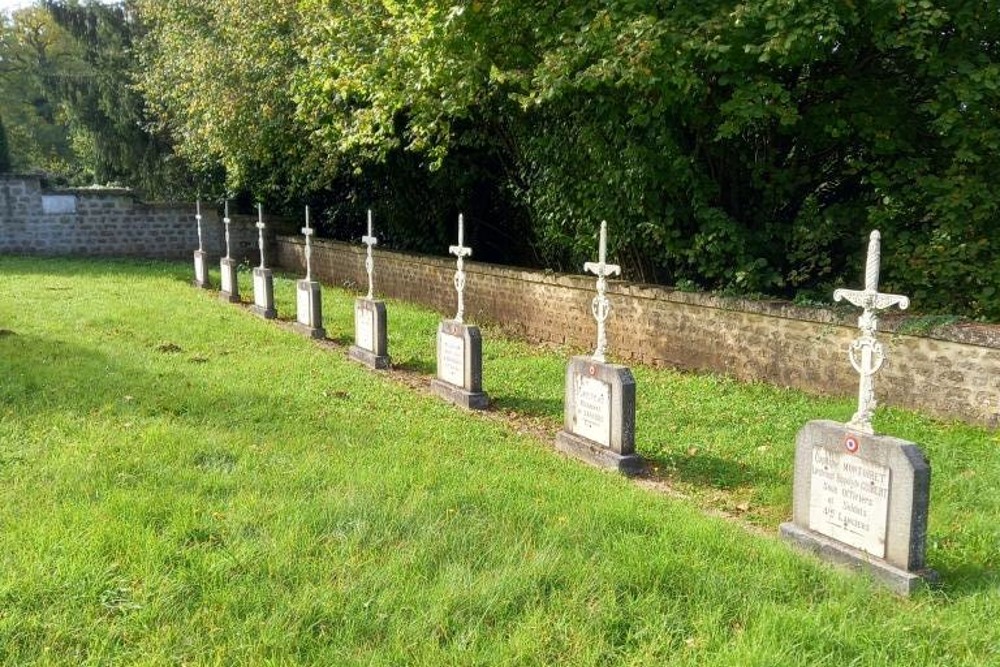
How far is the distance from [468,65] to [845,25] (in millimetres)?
4091

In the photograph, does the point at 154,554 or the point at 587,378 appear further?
the point at 587,378

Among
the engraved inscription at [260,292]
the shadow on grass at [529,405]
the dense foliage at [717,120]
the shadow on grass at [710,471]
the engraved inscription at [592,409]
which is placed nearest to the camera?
the shadow on grass at [710,471]

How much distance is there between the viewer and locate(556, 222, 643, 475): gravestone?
19.8 feet

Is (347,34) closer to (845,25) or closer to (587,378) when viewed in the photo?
(845,25)

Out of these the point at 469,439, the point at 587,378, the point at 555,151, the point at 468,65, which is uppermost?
the point at 468,65

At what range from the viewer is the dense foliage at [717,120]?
7.35m

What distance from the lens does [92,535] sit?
4.08 meters

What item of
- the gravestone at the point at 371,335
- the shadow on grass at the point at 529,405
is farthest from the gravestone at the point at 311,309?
the shadow on grass at the point at 529,405

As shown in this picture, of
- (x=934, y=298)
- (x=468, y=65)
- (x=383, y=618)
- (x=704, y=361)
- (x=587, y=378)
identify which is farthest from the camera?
(x=468, y=65)

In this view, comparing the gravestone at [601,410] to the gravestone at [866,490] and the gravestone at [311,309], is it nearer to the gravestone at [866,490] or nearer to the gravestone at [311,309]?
the gravestone at [866,490]

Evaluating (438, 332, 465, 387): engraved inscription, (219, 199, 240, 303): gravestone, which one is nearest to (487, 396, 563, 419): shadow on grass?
(438, 332, 465, 387): engraved inscription

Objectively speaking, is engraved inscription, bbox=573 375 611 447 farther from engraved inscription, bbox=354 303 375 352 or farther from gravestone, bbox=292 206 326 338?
gravestone, bbox=292 206 326 338

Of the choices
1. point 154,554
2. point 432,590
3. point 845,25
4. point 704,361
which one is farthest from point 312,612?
point 845,25

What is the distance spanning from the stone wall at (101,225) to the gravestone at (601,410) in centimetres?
1679
